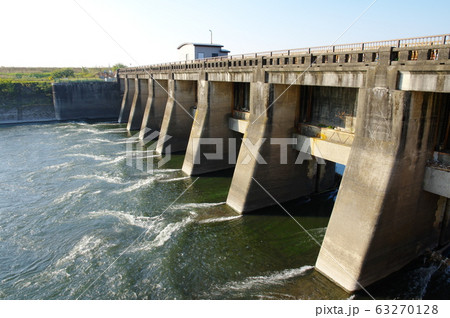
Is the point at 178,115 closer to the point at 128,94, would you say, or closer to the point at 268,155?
the point at 268,155

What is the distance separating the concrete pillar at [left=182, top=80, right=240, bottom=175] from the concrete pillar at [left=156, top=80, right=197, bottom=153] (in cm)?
729

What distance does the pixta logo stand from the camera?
1313 inches

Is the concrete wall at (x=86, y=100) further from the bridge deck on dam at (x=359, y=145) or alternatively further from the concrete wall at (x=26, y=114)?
the bridge deck on dam at (x=359, y=145)

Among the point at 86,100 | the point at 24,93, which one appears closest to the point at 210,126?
the point at 86,100

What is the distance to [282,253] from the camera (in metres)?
17.6

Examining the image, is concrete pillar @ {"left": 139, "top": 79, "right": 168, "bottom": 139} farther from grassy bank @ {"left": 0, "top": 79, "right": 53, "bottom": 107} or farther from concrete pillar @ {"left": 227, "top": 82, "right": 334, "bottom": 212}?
grassy bank @ {"left": 0, "top": 79, "right": 53, "bottom": 107}

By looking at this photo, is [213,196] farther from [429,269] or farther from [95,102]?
[95,102]

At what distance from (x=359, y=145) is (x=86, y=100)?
59684mm

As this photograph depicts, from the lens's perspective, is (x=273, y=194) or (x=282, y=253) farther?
(x=273, y=194)

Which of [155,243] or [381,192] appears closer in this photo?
[381,192]

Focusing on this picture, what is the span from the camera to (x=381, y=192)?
536 inches
